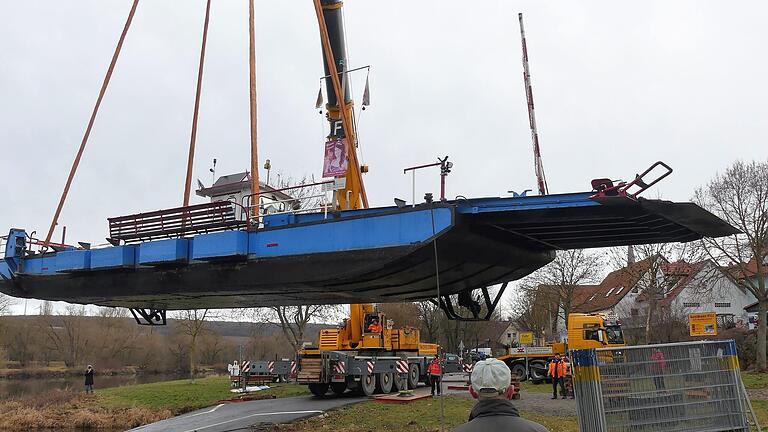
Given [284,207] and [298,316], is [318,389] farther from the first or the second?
[298,316]

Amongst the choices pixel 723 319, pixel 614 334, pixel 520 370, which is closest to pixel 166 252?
pixel 614 334

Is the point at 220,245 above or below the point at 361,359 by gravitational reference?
above

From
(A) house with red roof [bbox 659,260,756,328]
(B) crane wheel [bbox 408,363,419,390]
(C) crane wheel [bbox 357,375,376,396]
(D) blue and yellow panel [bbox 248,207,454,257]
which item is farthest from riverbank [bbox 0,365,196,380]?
(D) blue and yellow panel [bbox 248,207,454,257]

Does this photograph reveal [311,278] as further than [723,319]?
No

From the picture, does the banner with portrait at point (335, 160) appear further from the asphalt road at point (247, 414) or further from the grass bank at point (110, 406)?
the grass bank at point (110, 406)

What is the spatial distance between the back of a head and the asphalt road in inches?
442

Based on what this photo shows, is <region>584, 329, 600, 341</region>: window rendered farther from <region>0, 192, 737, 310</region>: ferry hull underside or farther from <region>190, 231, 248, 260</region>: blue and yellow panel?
<region>190, 231, 248, 260</region>: blue and yellow panel

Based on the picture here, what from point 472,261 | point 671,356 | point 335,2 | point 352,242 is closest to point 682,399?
point 671,356

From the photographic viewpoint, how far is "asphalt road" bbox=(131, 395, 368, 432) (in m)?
13.8

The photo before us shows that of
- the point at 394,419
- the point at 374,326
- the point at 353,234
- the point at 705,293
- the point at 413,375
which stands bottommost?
the point at 394,419

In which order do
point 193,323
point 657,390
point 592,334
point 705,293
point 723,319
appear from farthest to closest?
1. point 723,319
2. point 193,323
3. point 705,293
4. point 592,334
5. point 657,390

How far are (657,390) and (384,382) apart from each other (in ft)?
44.9

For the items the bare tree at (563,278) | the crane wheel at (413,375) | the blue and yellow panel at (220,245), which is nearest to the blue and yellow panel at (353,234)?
the blue and yellow panel at (220,245)

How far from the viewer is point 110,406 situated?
71.7ft
